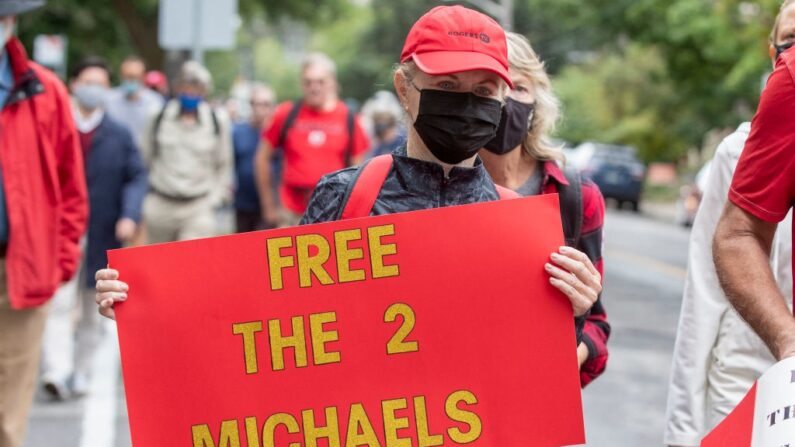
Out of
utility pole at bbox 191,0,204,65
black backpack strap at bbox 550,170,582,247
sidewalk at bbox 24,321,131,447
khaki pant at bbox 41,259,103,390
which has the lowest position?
sidewalk at bbox 24,321,131,447

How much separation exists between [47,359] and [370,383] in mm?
5127

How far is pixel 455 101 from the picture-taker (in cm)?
284

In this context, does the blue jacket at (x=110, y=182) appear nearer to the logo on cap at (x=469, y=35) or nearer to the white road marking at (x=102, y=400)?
Answer: the white road marking at (x=102, y=400)

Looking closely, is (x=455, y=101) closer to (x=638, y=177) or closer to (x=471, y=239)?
(x=471, y=239)

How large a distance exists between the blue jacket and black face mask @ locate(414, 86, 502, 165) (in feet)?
17.6

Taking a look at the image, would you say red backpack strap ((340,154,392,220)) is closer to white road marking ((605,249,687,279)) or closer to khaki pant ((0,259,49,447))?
khaki pant ((0,259,49,447))

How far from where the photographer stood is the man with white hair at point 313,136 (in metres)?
8.45

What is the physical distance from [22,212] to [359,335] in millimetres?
2326

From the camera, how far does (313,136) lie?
8.50 m

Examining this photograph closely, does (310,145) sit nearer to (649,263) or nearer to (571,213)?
(571,213)

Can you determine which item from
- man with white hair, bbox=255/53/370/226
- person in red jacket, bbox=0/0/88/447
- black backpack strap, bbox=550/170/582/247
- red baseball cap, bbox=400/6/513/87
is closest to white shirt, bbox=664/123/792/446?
black backpack strap, bbox=550/170/582/247

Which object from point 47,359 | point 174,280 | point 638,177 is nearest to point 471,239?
point 174,280

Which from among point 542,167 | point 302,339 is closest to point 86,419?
point 542,167

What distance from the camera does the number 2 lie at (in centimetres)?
284
